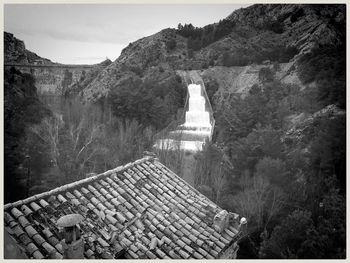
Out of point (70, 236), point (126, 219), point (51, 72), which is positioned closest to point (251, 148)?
point (126, 219)

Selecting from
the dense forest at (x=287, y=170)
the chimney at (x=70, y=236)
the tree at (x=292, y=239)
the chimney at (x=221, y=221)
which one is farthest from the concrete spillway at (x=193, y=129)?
the chimney at (x=70, y=236)

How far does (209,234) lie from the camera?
6.15 m

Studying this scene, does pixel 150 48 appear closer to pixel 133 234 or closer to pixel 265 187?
pixel 265 187

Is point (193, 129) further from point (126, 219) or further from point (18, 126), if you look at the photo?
point (126, 219)

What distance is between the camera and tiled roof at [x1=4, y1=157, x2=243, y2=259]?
5086 millimetres

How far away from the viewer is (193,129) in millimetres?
29594

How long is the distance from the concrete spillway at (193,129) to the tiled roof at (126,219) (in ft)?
45.4

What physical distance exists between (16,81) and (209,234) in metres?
19.0

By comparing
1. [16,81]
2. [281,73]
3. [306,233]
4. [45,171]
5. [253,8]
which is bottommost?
[306,233]

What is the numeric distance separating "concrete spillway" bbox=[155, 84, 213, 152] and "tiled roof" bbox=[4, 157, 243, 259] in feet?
45.4

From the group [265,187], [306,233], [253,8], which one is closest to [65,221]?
[306,233]

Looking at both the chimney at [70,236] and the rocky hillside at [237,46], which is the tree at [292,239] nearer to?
the chimney at [70,236]

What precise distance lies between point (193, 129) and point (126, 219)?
23977mm

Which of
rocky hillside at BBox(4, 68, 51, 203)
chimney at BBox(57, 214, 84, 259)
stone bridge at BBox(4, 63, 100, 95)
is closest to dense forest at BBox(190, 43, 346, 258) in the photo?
chimney at BBox(57, 214, 84, 259)
